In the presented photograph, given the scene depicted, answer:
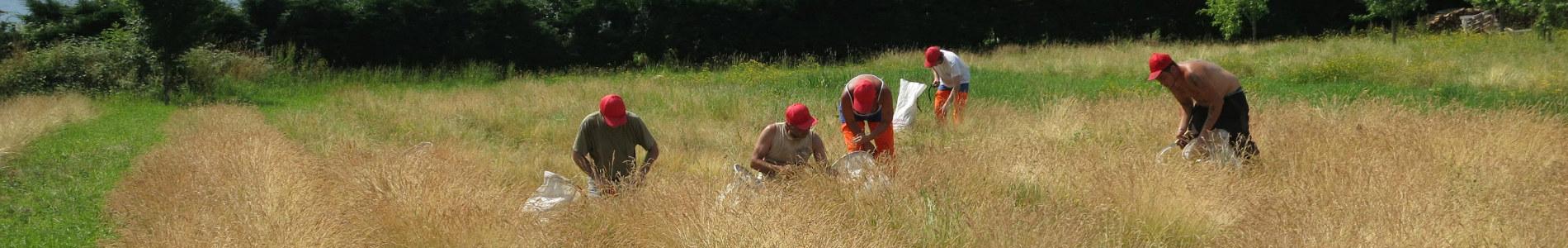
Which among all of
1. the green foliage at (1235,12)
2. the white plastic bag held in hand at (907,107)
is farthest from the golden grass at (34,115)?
the green foliage at (1235,12)

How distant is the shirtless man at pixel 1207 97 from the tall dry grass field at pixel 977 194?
0.79 feet

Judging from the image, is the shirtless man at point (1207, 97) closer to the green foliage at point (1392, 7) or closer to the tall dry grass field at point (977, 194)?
the tall dry grass field at point (977, 194)

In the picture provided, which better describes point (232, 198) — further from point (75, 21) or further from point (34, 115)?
point (75, 21)

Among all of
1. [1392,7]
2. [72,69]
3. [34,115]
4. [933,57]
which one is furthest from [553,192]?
[1392,7]

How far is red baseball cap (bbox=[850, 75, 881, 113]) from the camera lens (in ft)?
21.9

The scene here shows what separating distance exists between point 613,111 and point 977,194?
1930mm

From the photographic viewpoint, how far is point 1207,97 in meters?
6.36

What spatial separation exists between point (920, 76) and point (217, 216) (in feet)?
42.2

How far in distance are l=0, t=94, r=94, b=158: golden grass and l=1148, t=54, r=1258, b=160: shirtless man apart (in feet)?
28.2

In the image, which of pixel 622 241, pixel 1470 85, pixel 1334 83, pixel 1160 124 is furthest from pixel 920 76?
pixel 622 241

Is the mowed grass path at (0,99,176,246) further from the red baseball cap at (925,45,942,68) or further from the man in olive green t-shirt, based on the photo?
the red baseball cap at (925,45,942,68)

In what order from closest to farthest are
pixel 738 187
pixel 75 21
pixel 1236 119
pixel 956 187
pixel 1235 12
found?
pixel 738 187
pixel 956 187
pixel 1236 119
pixel 75 21
pixel 1235 12

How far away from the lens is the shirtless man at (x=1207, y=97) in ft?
20.7

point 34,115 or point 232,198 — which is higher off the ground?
point 232,198
